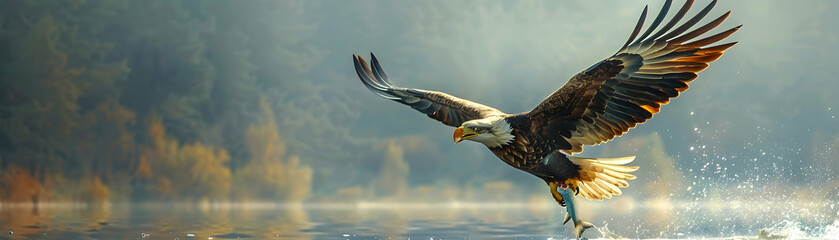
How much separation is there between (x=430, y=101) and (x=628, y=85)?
7.21ft

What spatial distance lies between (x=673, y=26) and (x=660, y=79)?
44 centimetres

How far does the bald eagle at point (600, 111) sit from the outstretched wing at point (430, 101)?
6 centimetres

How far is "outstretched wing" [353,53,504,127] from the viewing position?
6863 millimetres

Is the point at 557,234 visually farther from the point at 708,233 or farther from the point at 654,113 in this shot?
the point at 654,113

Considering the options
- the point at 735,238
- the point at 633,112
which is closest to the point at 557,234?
the point at 735,238

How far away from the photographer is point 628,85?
5.64 m

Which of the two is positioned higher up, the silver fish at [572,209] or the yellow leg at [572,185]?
the yellow leg at [572,185]

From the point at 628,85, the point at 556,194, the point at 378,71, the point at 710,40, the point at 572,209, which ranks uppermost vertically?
the point at 378,71

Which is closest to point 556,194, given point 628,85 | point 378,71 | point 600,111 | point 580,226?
point 580,226

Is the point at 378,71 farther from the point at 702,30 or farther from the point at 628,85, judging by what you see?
the point at 702,30

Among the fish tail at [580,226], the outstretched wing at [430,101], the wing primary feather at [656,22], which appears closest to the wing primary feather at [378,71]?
the outstretched wing at [430,101]

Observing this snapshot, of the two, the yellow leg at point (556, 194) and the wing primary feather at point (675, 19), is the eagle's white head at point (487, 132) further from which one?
the wing primary feather at point (675, 19)

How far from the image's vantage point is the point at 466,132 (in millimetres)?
5508

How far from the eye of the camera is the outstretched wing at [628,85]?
210 inches
